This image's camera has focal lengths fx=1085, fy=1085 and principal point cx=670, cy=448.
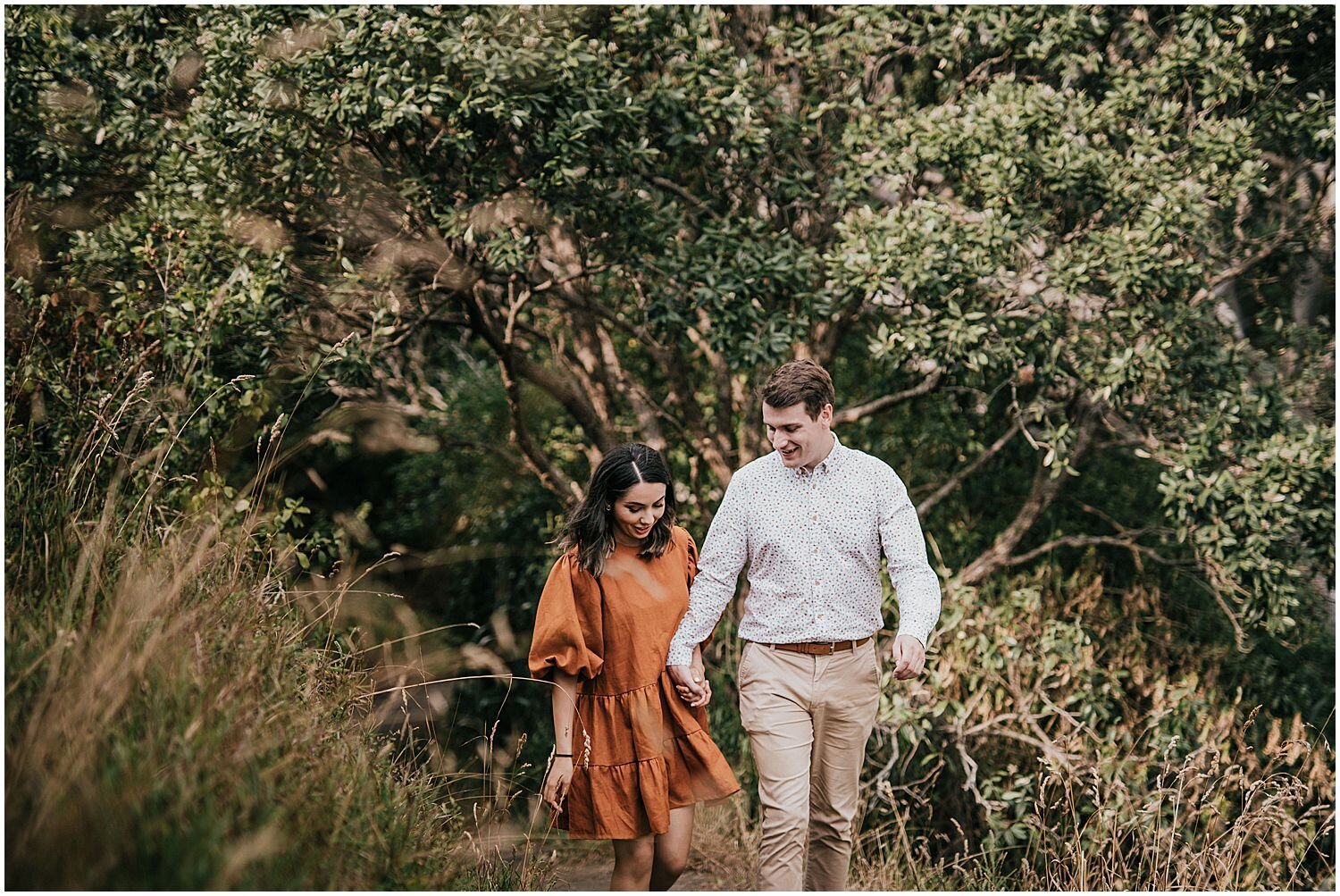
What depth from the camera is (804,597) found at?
3438mm

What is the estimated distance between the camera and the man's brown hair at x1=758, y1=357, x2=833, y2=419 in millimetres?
3387

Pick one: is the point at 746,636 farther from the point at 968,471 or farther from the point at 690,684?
the point at 968,471

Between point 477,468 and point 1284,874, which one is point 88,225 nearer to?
point 477,468

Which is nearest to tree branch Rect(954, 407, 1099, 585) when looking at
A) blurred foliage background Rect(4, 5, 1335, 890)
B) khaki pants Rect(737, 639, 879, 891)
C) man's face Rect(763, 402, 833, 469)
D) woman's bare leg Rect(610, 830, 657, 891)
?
blurred foliage background Rect(4, 5, 1335, 890)

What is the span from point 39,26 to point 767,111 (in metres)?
3.60

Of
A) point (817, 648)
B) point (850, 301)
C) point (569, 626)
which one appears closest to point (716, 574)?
point (817, 648)

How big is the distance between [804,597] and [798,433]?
1.70 feet

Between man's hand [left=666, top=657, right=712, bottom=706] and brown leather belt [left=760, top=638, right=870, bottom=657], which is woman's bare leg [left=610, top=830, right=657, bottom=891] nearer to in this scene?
man's hand [left=666, top=657, right=712, bottom=706]

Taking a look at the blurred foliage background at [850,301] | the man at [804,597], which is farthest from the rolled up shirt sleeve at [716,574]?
the blurred foliage background at [850,301]

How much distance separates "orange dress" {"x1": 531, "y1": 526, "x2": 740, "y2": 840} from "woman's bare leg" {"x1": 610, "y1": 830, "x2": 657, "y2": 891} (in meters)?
0.06

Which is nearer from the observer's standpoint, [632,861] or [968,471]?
[632,861]

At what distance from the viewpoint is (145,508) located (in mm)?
3520

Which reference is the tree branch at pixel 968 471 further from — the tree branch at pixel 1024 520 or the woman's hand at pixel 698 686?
the woman's hand at pixel 698 686

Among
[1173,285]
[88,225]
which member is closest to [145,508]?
[88,225]
